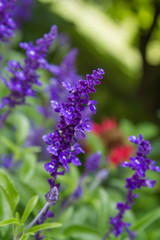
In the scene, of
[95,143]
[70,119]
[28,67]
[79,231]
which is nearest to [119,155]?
[95,143]

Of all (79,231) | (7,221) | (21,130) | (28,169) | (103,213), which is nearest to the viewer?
(7,221)

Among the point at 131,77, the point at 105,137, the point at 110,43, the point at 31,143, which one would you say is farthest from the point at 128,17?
the point at 31,143

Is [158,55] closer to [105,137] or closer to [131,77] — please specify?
[131,77]

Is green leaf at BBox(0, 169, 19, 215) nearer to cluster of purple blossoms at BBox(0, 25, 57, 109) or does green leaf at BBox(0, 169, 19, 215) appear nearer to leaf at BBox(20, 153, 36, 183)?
cluster of purple blossoms at BBox(0, 25, 57, 109)

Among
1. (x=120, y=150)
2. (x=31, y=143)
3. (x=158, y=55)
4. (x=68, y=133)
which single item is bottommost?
(x=68, y=133)

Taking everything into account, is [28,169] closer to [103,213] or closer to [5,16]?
[103,213]

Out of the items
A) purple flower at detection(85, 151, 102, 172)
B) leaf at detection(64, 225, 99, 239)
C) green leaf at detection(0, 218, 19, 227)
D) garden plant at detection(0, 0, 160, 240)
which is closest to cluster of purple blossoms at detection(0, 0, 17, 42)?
garden plant at detection(0, 0, 160, 240)
